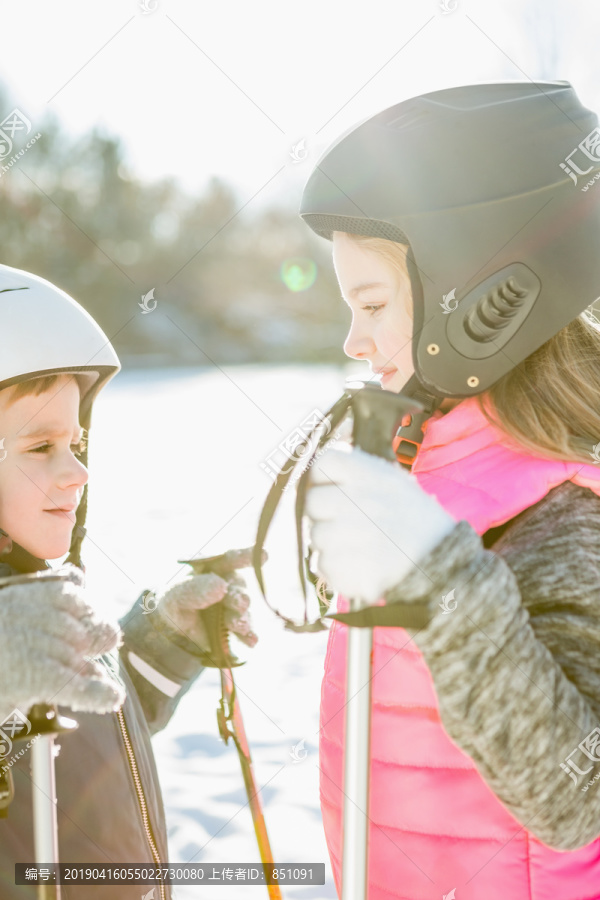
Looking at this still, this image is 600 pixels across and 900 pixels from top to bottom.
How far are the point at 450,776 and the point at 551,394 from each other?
2.32ft

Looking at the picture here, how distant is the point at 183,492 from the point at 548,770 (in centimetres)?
806

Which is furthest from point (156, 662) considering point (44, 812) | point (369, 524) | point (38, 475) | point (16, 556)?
point (369, 524)

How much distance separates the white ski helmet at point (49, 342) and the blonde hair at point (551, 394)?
845mm

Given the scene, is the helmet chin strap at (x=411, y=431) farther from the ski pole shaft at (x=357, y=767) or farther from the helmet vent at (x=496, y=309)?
the ski pole shaft at (x=357, y=767)

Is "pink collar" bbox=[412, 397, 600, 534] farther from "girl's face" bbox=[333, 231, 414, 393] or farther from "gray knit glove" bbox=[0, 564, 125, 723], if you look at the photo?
"gray knit glove" bbox=[0, 564, 125, 723]

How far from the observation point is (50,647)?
4.53ft

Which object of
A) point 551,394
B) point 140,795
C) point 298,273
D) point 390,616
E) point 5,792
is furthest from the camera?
point 298,273

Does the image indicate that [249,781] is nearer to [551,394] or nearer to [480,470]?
[480,470]

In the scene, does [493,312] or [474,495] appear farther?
[493,312]

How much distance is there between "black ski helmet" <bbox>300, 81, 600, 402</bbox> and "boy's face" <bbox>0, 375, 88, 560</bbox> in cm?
80

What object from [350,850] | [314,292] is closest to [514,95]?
[350,850]

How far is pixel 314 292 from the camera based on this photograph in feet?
138

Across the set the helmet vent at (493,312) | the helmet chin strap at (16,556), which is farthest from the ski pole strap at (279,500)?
the helmet chin strap at (16,556)

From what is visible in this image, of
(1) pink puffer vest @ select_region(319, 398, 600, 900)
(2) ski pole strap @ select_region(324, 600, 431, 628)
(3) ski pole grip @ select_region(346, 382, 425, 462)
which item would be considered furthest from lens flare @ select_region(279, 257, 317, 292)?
(2) ski pole strap @ select_region(324, 600, 431, 628)
